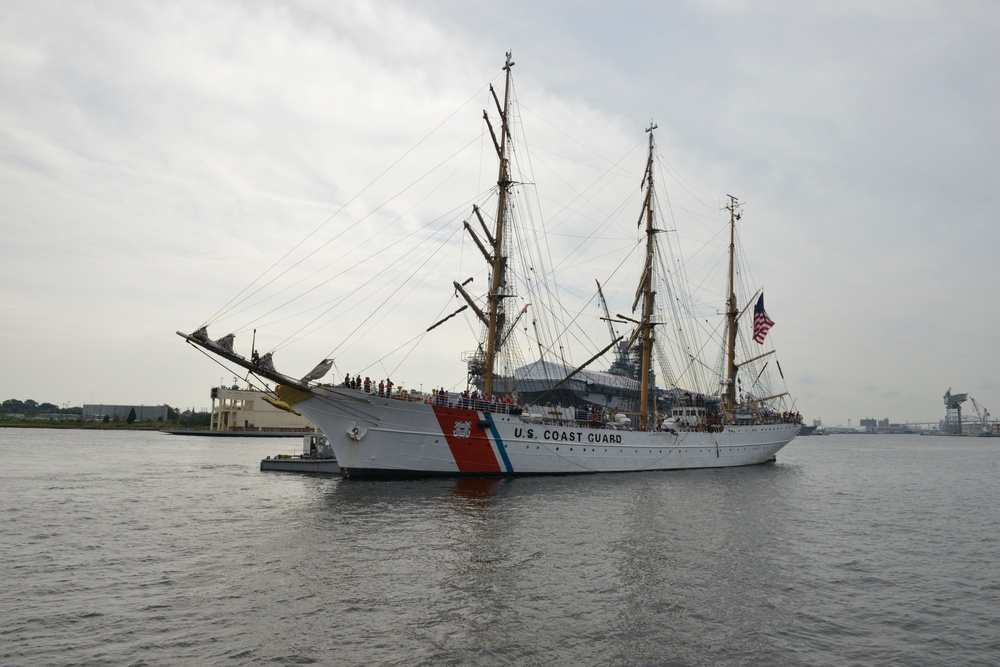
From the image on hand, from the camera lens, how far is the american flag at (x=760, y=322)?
52.1 metres

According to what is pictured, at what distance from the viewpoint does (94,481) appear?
33219 mm

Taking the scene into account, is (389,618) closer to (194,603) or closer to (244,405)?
(194,603)

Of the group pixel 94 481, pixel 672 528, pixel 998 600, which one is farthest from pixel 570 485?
pixel 94 481

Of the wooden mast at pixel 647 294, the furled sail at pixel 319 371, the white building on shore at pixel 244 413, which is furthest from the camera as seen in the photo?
the white building on shore at pixel 244 413

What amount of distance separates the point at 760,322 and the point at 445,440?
33038 mm

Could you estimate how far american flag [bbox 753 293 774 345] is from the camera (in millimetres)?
52125

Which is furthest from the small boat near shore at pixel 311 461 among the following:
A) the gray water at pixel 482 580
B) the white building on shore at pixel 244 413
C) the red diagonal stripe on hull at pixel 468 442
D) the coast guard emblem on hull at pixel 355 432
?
the white building on shore at pixel 244 413

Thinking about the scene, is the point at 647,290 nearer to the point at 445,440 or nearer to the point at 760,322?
the point at 760,322

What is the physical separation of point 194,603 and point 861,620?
1433cm

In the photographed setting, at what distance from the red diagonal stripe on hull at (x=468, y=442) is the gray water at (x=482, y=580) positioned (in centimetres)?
431

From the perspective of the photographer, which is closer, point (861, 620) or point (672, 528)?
point (861, 620)

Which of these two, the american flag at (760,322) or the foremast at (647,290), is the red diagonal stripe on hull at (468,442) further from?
the american flag at (760,322)

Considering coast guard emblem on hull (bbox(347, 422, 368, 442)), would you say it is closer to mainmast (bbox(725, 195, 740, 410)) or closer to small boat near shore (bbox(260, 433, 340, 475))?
small boat near shore (bbox(260, 433, 340, 475))

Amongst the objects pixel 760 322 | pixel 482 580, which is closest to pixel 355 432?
pixel 482 580
